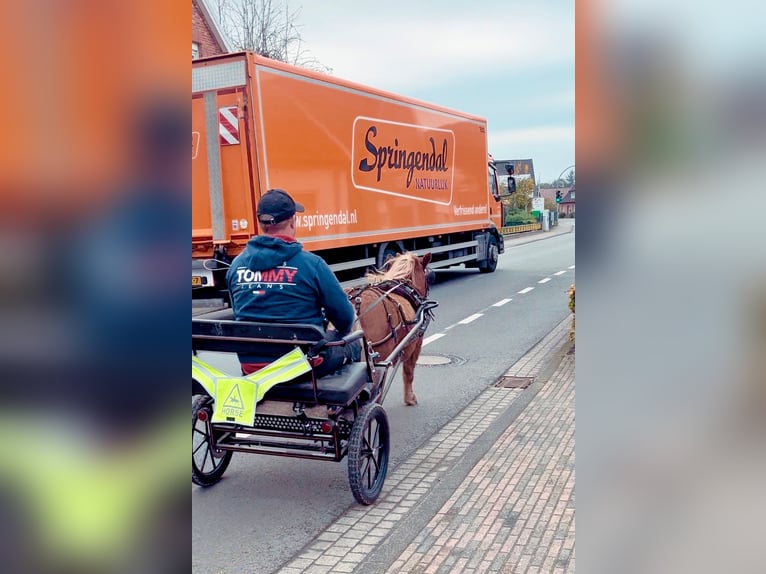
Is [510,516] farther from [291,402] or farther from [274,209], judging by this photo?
[274,209]

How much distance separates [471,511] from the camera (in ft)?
14.5

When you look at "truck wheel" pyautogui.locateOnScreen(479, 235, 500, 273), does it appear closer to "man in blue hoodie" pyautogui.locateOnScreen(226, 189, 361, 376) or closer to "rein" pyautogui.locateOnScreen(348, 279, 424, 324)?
"rein" pyautogui.locateOnScreen(348, 279, 424, 324)

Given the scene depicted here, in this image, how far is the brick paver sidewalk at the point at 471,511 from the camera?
3822mm

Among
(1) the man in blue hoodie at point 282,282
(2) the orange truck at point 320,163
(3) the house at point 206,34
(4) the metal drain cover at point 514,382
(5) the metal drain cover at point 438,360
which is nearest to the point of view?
(1) the man in blue hoodie at point 282,282

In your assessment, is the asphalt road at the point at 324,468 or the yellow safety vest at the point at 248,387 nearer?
the asphalt road at the point at 324,468

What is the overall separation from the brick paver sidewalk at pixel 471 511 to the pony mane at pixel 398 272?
138cm

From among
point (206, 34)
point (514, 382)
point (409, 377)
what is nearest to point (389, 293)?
point (409, 377)

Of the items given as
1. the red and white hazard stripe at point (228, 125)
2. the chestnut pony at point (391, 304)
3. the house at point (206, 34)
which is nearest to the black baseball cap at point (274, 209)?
the chestnut pony at point (391, 304)

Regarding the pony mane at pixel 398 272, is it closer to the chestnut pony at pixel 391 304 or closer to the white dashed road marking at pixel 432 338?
the chestnut pony at pixel 391 304

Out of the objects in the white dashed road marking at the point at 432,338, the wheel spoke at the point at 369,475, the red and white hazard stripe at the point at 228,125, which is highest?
the red and white hazard stripe at the point at 228,125

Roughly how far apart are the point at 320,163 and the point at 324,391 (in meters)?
8.20
